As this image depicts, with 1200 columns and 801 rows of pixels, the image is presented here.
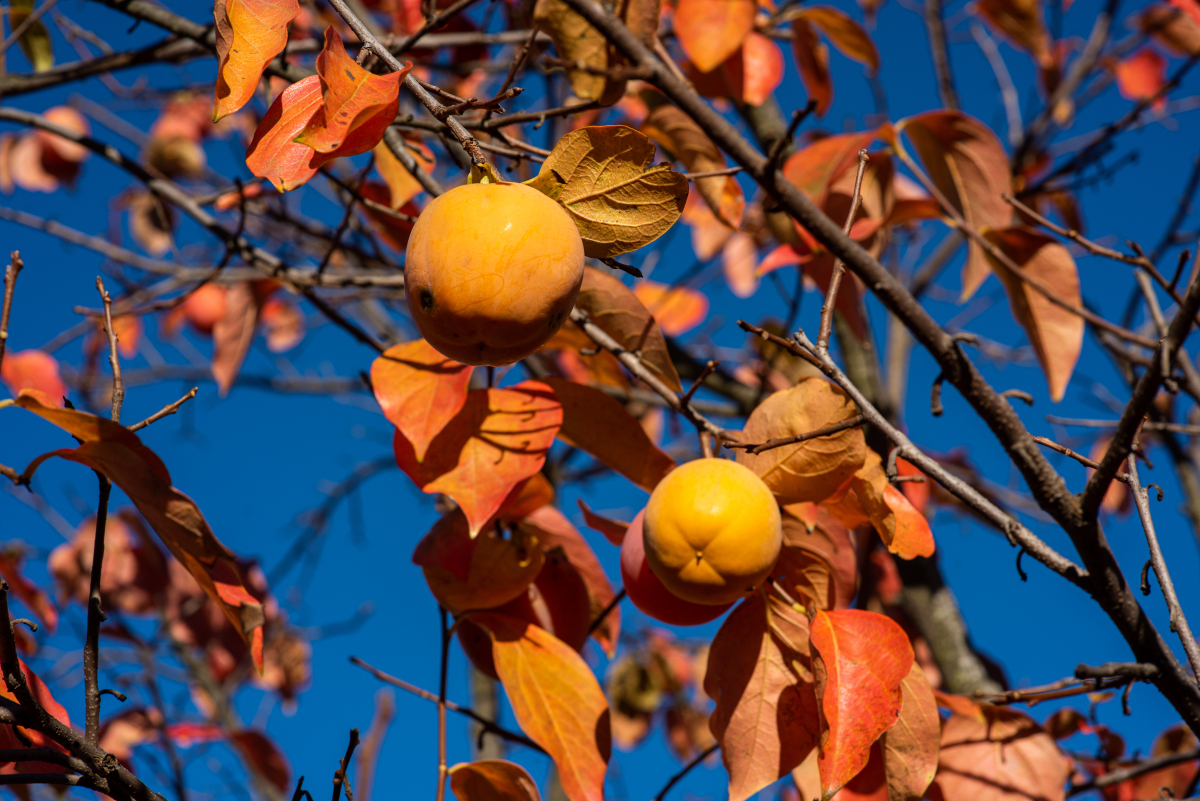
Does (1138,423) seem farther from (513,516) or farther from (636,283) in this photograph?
(636,283)

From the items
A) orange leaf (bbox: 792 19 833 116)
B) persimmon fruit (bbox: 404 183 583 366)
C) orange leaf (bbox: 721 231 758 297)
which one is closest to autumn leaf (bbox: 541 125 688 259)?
persimmon fruit (bbox: 404 183 583 366)

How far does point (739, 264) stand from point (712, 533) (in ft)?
6.27

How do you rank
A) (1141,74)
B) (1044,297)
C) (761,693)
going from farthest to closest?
(1141,74) < (1044,297) < (761,693)

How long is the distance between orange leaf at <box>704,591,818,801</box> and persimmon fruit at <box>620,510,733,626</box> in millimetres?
30

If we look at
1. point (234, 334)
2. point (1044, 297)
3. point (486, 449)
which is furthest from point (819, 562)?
point (234, 334)

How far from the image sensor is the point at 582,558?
1.13 m

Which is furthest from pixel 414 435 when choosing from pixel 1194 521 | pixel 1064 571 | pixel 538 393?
pixel 1194 521

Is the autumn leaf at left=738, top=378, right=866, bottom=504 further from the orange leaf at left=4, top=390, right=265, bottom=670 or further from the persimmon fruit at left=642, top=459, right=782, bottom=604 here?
the orange leaf at left=4, top=390, right=265, bottom=670

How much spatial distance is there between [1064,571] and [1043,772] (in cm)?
36

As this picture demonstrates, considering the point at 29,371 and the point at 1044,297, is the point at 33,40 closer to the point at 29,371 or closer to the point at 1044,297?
the point at 29,371

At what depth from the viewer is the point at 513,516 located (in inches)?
42.3

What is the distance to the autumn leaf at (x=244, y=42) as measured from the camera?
2.15 ft

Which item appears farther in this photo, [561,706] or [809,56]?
[809,56]

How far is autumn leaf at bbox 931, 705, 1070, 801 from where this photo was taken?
99 cm
